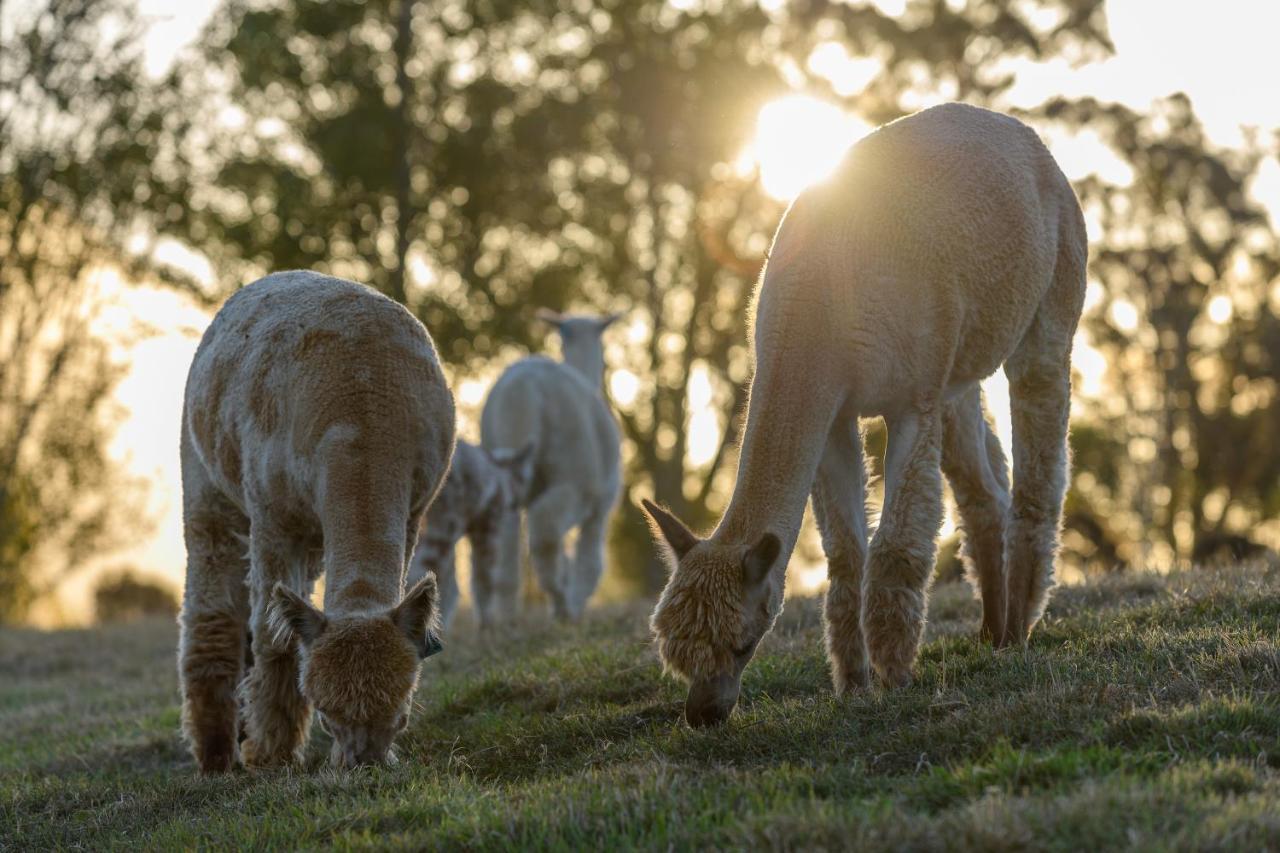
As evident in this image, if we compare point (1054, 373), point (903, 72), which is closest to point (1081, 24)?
point (903, 72)

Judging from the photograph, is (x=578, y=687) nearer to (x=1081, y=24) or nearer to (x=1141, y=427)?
(x=1081, y=24)

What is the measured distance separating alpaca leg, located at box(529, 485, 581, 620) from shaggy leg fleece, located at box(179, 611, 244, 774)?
818cm

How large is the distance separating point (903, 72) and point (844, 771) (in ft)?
74.4

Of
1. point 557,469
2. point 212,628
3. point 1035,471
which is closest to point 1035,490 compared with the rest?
point 1035,471

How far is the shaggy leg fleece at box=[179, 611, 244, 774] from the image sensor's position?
25.1 feet

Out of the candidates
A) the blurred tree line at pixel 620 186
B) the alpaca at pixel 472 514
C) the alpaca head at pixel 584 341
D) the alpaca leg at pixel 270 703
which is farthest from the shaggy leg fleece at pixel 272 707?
the blurred tree line at pixel 620 186

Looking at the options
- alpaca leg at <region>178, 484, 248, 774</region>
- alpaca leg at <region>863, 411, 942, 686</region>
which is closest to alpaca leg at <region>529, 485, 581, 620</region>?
alpaca leg at <region>178, 484, 248, 774</region>

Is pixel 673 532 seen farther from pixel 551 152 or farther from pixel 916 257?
pixel 551 152

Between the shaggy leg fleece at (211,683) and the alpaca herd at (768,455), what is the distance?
0.01 metres

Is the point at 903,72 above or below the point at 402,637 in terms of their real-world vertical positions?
above

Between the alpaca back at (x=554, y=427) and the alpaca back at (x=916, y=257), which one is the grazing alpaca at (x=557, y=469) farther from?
the alpaca back at (x=916, y=257)

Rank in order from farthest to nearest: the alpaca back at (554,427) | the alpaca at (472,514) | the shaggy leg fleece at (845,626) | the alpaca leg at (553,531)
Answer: the alpaca back at (554,427) → the alpaca leg at (553,531) → the alpaca at (472,514) → the shaggy leg fleece at (845,626)

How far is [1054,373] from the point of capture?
779cm

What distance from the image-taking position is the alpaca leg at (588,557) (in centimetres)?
1708
